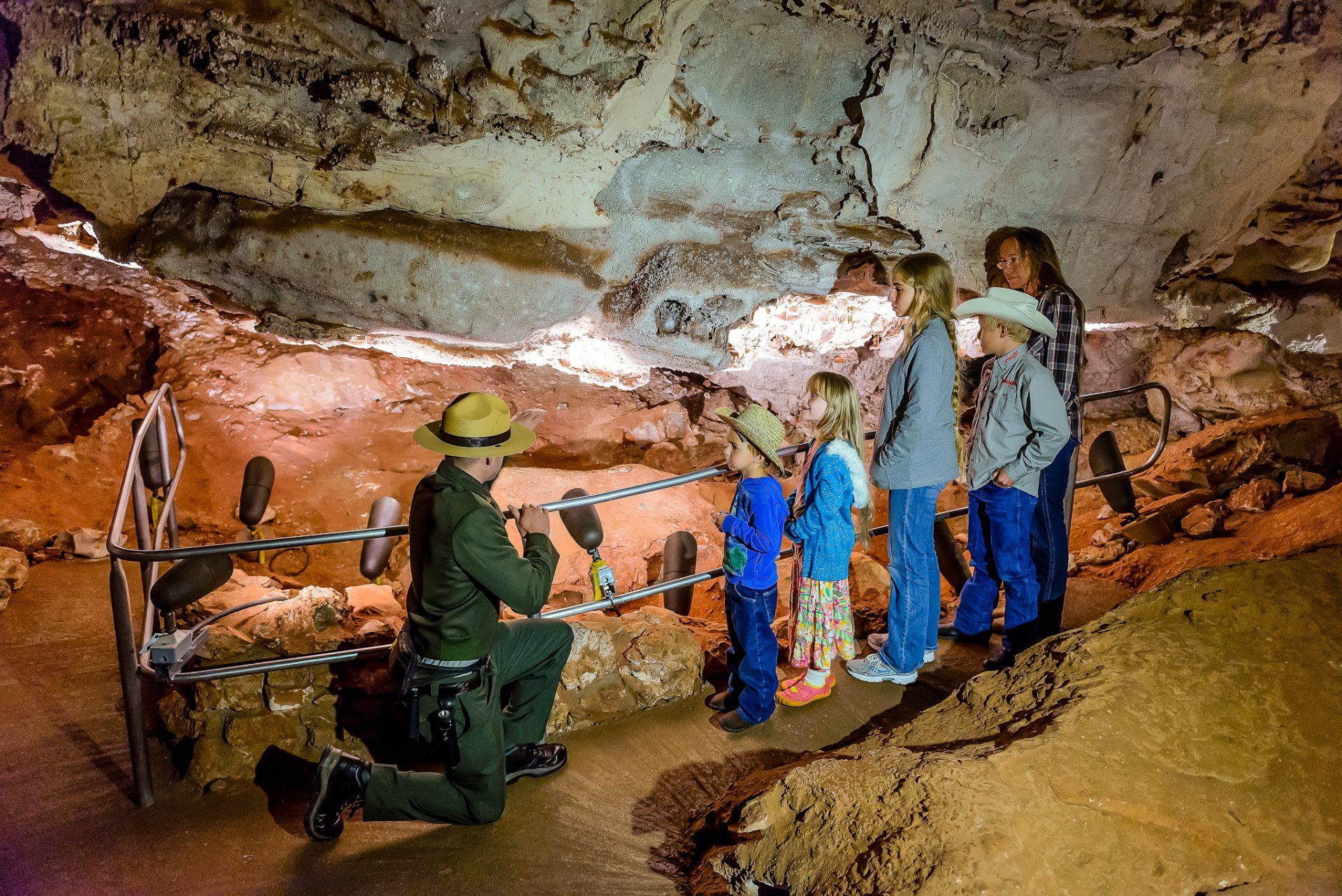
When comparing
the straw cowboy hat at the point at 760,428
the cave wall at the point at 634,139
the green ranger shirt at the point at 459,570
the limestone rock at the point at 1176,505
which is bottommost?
the limestone rock at the point at 1176,505

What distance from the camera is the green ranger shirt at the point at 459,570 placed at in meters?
2.61

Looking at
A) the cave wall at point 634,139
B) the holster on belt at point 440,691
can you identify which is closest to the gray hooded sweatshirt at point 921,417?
the holster on belt at point 440,691

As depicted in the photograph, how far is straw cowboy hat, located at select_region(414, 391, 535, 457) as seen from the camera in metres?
2.65

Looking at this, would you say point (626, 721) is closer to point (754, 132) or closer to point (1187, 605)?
point (1187, 605)

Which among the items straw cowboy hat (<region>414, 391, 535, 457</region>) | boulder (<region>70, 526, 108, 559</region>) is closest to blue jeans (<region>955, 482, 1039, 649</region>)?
straw cowboy hat (<region>414, 391, 535, 457</region>)

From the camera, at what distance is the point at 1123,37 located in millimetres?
4918

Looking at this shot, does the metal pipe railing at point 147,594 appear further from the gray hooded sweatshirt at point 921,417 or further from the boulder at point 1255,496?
the boulder at point 1255,496

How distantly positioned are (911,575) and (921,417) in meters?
0.74

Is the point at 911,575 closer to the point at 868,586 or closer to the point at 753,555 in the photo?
the point at 753,555

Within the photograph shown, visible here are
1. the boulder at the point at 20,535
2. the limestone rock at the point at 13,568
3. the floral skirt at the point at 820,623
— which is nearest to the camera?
the floral skirt at the point at 820,623

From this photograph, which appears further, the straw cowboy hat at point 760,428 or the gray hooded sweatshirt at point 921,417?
the gray hooded sweatshirt at point 921,417

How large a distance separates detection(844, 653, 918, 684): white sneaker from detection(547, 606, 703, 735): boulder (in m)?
0.74

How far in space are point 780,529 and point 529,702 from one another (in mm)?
1231

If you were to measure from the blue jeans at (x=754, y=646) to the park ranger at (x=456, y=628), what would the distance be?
903mm
